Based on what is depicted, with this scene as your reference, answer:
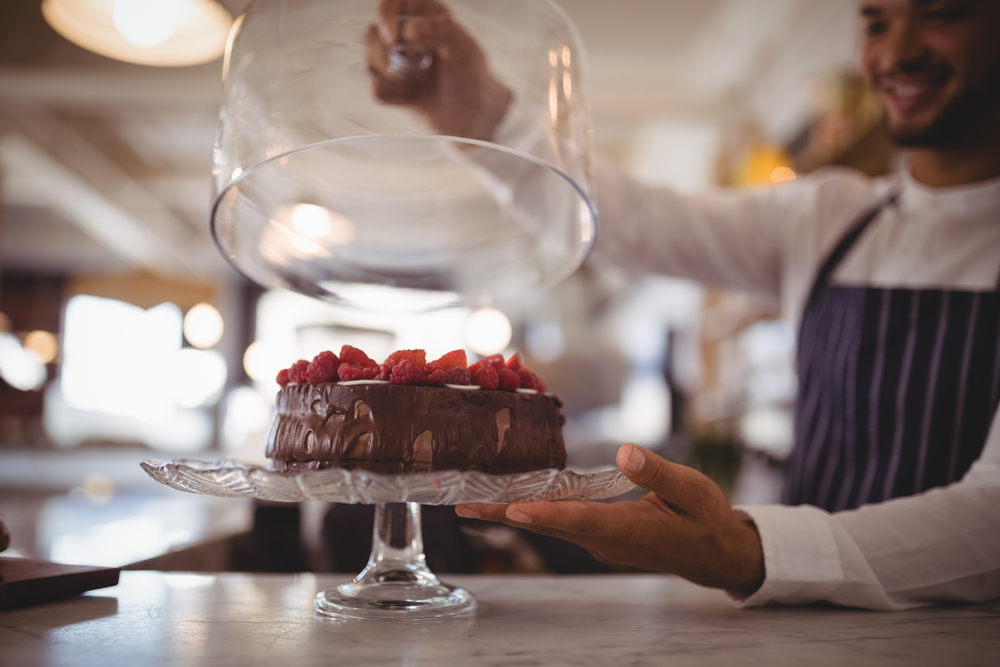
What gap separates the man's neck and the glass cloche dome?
69cm

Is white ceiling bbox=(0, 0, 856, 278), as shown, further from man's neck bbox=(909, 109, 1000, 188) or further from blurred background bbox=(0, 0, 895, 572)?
man's neck bbox=(909, 109, 1000, 188)

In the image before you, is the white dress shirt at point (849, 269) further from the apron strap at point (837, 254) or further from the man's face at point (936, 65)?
the man's face at point (936, 65)

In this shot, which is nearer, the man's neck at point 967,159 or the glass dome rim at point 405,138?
the glass dome rim at point 405,138

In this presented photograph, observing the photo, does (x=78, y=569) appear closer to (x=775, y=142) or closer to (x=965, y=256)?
(x=965, y=256)

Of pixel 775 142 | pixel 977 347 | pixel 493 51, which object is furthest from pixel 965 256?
pixel 775 142

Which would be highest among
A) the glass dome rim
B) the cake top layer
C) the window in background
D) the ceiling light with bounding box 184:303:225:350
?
the glass dome rim

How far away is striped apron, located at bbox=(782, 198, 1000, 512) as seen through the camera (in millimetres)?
1076

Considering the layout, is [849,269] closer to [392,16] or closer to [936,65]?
[936,65]

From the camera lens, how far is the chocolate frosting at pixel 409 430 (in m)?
0.76

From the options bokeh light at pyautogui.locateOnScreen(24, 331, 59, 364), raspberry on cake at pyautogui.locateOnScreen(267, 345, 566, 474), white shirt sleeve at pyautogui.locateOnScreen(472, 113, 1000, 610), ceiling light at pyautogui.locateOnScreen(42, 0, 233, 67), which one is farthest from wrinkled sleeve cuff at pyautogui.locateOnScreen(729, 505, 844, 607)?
bokeh light at pyautogui.locateOnScreen(24, 331, 59, 364)

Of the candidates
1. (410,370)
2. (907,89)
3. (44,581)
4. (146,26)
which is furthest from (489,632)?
(146,26)

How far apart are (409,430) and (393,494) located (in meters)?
0.15

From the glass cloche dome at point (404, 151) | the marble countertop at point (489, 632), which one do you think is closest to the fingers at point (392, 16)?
the glass cloche dome at point (404, 151)

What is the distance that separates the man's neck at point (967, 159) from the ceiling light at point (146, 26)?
74.7 inches
